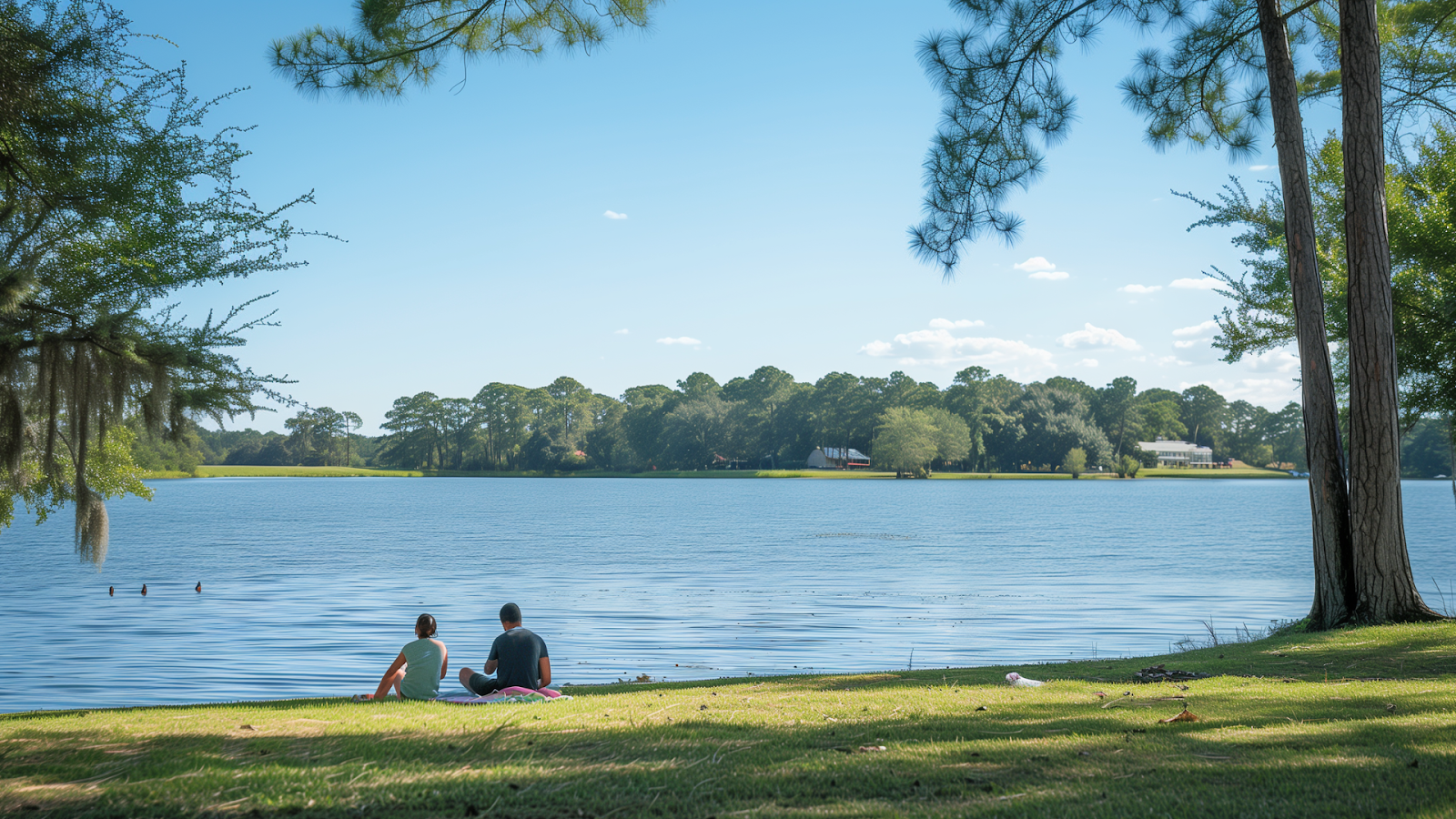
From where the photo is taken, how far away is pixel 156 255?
9.03m

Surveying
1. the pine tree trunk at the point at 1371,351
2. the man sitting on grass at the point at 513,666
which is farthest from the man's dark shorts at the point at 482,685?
the pine tree trunk at the point at 1371,351

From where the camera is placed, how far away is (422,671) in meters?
8.74

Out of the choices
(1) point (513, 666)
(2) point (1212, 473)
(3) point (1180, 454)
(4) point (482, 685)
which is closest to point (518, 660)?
(1) point (513, 666)

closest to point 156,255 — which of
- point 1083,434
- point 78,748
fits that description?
point 78,748

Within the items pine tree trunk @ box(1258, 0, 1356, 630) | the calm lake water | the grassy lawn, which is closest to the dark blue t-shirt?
the grassy lawn

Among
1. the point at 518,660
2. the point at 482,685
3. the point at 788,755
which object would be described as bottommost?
the point at 482,685

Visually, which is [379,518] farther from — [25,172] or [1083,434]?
[1083,434]

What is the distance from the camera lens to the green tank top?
28.6 ft

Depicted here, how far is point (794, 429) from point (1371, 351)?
465 ft

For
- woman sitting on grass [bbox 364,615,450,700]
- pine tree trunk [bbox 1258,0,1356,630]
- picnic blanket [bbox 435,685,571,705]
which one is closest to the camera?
picnic blanket [bbox 435,685,571,705]

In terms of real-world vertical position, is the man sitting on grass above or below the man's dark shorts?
above

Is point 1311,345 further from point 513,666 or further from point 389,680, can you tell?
point 389,680

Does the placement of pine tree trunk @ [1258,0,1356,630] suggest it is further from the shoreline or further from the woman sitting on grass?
the shoreline

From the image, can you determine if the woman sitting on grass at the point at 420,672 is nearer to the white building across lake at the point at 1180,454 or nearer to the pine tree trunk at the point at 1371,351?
the pine tree trunk at the point at 1371,351
